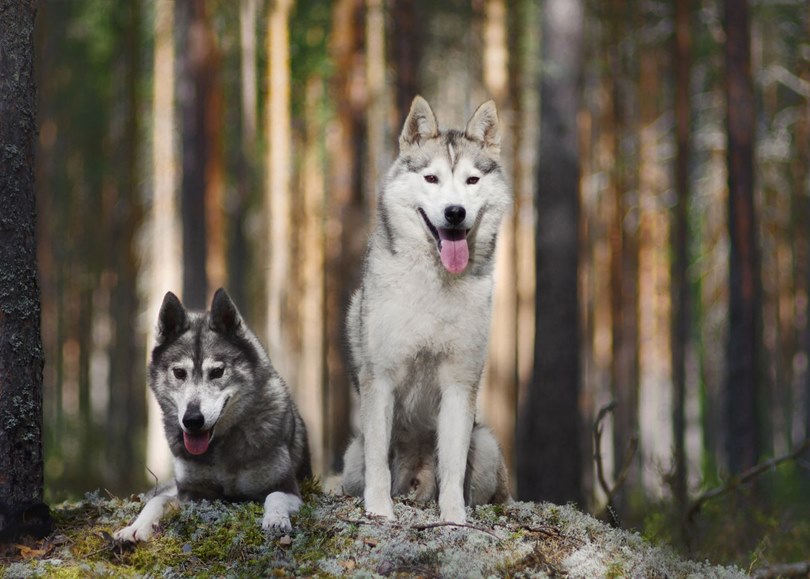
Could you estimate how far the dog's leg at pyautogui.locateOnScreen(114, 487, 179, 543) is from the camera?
14.7ft

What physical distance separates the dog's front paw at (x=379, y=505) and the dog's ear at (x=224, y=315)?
54.8 inches

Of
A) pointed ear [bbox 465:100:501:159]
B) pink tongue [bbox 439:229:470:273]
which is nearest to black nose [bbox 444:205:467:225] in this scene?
pink tongue [bbox 439:229:470:273]

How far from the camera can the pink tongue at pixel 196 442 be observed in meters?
4.91

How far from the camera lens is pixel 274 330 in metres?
15.7

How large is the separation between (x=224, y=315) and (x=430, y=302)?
1338 millimetres

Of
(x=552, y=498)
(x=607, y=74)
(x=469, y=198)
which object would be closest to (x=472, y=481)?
(x=469, y=198)

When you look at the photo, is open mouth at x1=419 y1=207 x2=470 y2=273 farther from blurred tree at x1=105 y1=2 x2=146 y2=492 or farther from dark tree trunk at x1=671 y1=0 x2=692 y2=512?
dark tree trunk at x1=671 y1=0 x2=692 y2=512

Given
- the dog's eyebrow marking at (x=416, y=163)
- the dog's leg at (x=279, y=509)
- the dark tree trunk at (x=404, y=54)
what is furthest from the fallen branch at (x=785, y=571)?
the dark tree trunk at (x=404, y=54)

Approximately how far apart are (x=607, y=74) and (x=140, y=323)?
1354 centimetres

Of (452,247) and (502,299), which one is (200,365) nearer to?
(452,247)

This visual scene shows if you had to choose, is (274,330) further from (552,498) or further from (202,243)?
(552,498)

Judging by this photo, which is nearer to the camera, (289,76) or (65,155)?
(289,76)

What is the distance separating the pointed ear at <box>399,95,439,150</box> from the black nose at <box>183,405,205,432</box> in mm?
2118

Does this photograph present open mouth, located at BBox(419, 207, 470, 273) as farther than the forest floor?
Yes
